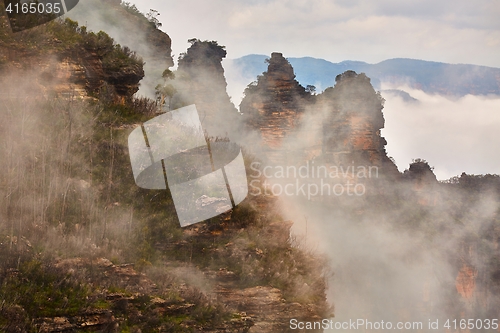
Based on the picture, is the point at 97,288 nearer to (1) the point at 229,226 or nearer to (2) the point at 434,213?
(1) the point at 229,226

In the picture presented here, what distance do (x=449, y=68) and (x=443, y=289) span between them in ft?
224

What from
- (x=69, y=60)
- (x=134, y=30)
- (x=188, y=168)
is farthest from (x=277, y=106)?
(x=188, y=168)

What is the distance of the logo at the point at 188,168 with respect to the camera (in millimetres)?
13867

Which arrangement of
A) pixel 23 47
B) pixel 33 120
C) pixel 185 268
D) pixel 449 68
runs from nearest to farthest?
1. pixel 185 268
2. pixel 33 120
3. pixel 23 47
4. pixel 449 68

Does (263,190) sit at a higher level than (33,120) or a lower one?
lower

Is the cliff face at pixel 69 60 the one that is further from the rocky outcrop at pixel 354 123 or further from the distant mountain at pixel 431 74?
the distant mountain at pixel 431 74

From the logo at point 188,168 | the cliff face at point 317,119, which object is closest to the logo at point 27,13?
the logo at point 188,168

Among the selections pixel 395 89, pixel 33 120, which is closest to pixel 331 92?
pixel 33 120

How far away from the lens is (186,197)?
14.0 m

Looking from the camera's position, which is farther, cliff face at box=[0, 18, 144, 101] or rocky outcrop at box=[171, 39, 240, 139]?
rocky outcrop at box=[171, 39, 240, 139]

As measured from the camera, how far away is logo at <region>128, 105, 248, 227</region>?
13.9 metres

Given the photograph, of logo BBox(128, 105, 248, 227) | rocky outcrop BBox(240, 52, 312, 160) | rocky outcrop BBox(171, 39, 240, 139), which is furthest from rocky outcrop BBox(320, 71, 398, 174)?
logo BBox(128, 105, 248, 227)

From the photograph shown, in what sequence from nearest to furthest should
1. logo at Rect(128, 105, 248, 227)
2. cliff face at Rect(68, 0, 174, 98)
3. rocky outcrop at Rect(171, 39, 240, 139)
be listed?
logo at Rect(128, 105, 248, 227), cliff face at Rect(68, 0, 174, 98), rocky outcrop at Rect(171, 39, 240, 139)

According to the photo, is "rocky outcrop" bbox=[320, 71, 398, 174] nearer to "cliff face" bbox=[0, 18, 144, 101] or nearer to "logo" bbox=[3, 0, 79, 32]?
"cliff face" bbox=[0, 18, 144, 101]
